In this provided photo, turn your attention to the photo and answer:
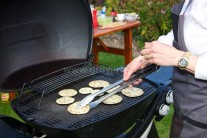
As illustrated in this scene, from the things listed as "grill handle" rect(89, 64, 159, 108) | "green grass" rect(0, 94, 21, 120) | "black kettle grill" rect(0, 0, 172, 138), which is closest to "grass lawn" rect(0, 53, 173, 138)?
"green grass" rect(0, 94, 21, 120)

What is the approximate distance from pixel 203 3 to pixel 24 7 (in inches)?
38.7

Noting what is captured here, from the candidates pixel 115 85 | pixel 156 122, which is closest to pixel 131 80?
pixel 115 85

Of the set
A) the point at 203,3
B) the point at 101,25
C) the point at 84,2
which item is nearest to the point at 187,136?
the point at 203,3

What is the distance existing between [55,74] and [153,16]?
3.74 meters

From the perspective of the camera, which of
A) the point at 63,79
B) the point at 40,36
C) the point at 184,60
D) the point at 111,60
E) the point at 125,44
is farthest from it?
the point at 111,60

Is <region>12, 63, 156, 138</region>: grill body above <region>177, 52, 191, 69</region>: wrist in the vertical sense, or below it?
below

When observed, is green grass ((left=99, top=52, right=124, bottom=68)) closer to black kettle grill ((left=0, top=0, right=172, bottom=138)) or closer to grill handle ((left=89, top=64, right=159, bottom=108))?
black kettle grill ((left=0, top=0, right=172, bottom=138))

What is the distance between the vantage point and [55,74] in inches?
68.3

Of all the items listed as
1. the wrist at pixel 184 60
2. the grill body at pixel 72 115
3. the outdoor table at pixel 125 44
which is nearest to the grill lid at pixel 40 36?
the grill body at pixel 72 115

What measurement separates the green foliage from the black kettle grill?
3.35m

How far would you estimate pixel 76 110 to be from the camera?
4.50 feet

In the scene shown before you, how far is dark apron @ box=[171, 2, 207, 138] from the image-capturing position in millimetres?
1171

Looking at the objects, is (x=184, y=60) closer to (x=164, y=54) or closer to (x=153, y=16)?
(x=164, y=54)

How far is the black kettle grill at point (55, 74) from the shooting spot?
4.34 feet
